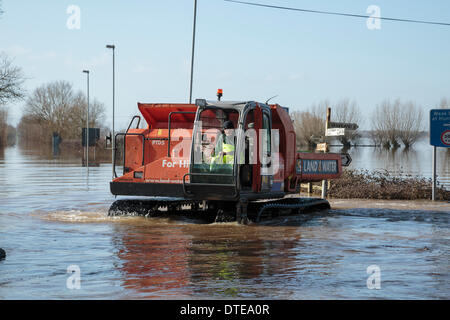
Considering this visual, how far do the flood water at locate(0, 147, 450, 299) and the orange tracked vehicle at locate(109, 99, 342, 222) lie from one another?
608 millimetres

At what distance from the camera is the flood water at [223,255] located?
7293mm

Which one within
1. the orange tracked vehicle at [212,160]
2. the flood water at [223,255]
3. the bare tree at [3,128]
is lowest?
the flood water at [223,255]

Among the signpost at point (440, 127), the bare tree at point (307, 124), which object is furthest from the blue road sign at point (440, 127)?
the bare tree at point (307, 124)

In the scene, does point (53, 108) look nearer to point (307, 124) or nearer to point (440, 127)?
point (307, 124)

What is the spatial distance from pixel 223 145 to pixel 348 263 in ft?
15.3

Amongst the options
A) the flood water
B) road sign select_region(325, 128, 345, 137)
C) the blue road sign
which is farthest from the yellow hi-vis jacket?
the blue road sign

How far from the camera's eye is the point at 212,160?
1294 centimetres

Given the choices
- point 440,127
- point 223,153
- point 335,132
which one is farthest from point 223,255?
point 440,127

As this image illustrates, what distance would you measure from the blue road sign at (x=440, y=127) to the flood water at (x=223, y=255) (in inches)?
147

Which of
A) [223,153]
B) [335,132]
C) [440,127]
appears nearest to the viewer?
[223,153]

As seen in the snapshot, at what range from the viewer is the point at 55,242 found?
1070 cm

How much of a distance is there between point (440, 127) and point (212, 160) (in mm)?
9878

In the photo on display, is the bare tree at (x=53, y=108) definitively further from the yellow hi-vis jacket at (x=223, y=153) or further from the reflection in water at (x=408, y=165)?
the yellow hi-vis jacket at (x=223, y=153)

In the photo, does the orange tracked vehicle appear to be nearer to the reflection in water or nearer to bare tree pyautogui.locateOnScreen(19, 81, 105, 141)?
the reflection in water
